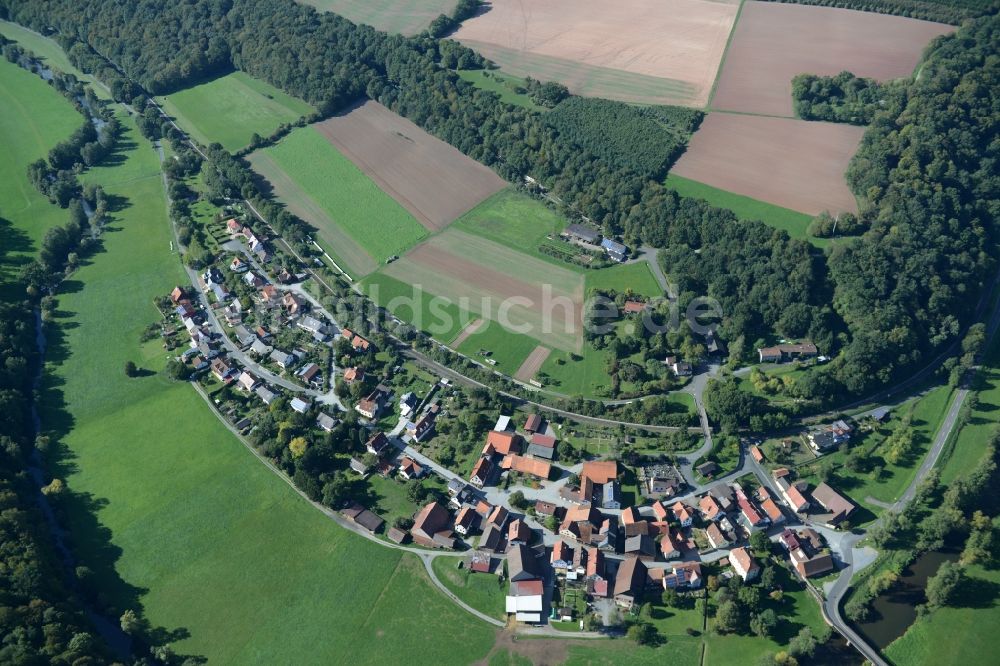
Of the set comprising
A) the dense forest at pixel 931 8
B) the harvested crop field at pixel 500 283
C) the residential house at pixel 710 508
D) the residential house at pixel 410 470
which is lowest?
the residential house at pixel 410 470

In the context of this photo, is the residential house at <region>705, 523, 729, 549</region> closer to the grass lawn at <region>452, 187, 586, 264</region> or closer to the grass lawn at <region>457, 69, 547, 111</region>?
the grass lawn at <region>452, 187, 586, 264</region>

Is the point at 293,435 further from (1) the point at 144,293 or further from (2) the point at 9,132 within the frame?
(2) the point at 9,132

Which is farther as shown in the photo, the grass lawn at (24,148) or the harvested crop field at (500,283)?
the grass lawn at (24,148)

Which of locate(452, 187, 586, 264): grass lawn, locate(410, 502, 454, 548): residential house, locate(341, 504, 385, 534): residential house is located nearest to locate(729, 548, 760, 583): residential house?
locate(410, 502, 454, 548): residential house

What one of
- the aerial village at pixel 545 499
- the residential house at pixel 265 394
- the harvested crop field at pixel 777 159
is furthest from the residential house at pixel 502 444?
the harvested crop field at pixel 777 159

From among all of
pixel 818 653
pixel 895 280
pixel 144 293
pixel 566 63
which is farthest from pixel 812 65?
pixel 144 293

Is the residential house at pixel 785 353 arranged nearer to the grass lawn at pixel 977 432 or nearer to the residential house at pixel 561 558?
the grass lawn at pixel 977 432

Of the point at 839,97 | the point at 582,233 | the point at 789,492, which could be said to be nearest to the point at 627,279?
the point at 582,233
